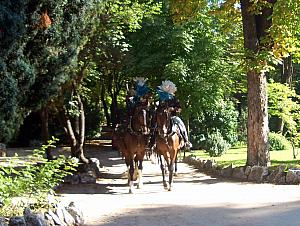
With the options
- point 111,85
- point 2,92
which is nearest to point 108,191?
point 2,92

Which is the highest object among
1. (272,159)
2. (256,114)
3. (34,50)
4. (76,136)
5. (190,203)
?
(34,50)

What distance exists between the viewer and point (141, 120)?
12594 millimetres

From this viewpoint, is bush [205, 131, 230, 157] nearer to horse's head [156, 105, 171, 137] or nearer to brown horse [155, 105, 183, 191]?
brown horse [155, 105, 183, 191]

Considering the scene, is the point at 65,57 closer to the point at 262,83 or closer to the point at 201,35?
the point at 262,83

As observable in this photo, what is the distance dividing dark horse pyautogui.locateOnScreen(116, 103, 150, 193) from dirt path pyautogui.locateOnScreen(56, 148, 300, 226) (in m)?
0.65

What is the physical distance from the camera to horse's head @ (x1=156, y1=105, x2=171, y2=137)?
12398mm

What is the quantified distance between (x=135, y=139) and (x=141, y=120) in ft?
2.19

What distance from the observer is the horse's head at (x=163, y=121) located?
1240cm

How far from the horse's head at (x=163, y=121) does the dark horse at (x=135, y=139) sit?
1.19ft

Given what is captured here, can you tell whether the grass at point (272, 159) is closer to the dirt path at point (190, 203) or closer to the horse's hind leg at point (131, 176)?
the dirt path at point (190, 203)

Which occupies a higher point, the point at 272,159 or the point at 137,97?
the point at 137,97

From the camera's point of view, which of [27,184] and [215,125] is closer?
[27,184]

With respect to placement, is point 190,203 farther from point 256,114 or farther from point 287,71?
point 287,71

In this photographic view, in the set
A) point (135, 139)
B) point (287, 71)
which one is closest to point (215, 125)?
point (287, 71)
